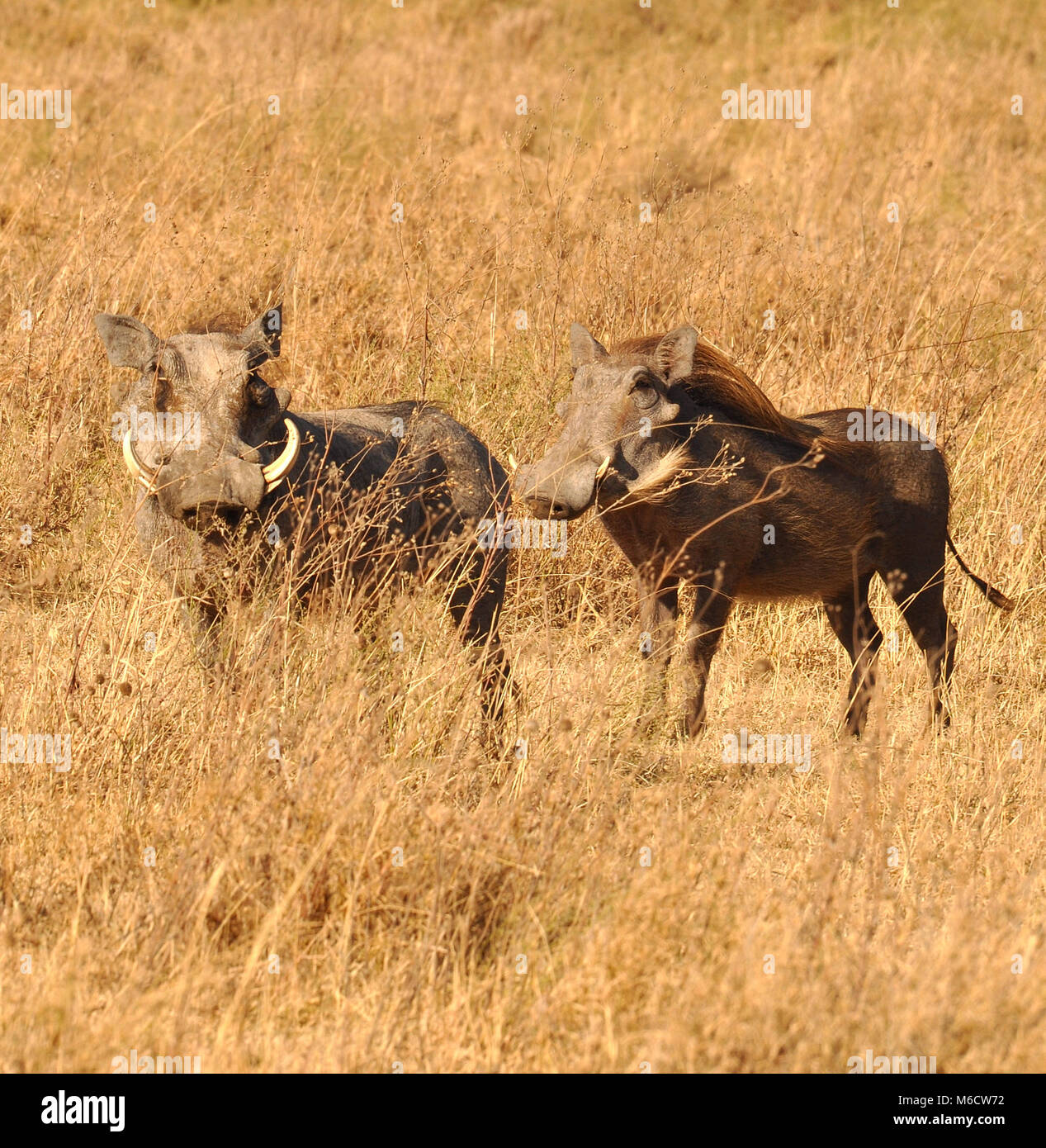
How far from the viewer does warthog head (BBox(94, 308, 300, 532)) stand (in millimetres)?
3916

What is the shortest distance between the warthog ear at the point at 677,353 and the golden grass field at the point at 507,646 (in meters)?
0.73

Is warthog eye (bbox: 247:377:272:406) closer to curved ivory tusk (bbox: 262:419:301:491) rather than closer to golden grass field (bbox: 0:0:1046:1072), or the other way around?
curved ivory tusk (bbox: 262:419:301:491)

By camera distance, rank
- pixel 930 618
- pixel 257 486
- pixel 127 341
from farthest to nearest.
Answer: pixel 930 618 → pixel 127 341 → pixel 257 486

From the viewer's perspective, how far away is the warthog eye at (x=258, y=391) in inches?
160

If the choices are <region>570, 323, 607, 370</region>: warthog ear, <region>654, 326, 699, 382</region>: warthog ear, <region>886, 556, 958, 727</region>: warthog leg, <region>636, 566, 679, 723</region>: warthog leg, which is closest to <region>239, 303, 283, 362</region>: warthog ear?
<region>570, 323, 607, 370</region>: warthog ear

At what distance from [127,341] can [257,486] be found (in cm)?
70

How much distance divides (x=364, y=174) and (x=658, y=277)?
2.54 m

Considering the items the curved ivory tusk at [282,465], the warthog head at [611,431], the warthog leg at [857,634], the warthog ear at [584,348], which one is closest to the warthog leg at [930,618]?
the warthog leg at [857,634]

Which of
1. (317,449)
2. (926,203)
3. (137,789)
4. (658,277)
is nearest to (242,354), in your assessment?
(317,449)

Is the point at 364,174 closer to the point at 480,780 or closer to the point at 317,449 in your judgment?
the point at 317,449

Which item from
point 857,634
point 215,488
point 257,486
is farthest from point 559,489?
point 857,634

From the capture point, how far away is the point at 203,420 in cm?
400

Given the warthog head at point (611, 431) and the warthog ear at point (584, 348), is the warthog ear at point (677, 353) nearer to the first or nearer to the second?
the warthog head at point (611, 431)

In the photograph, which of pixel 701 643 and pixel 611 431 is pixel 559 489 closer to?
pixel 611 431
